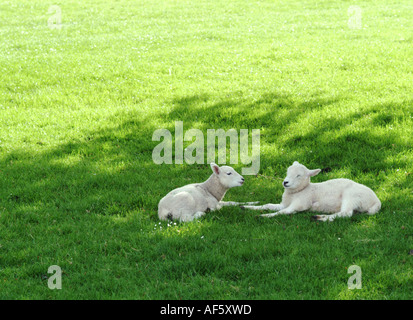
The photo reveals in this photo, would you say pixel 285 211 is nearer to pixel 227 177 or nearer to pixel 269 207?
pixel 269 207

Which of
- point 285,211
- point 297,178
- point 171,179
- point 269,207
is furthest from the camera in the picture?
point 171,179

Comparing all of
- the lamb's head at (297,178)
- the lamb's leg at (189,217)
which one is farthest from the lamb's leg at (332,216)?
the lamb's leg at (189,217)

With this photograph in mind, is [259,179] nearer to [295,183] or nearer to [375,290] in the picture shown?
[295,183]

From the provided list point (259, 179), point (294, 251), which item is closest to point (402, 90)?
point (259, 179)

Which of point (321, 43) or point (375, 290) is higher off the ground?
point (321, 43)

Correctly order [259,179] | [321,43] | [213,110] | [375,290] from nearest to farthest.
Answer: [375,290] → [259,179] → [213,110] → [321,43]

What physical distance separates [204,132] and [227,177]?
14.0ft

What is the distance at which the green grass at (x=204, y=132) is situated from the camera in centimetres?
652

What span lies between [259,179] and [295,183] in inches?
74.1

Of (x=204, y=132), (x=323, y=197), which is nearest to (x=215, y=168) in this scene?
(x=323, y=197)

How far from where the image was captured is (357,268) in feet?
20.8

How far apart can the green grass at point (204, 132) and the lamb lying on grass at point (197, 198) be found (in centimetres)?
26

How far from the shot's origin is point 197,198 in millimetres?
8461

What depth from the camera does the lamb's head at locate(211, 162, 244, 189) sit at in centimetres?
880
